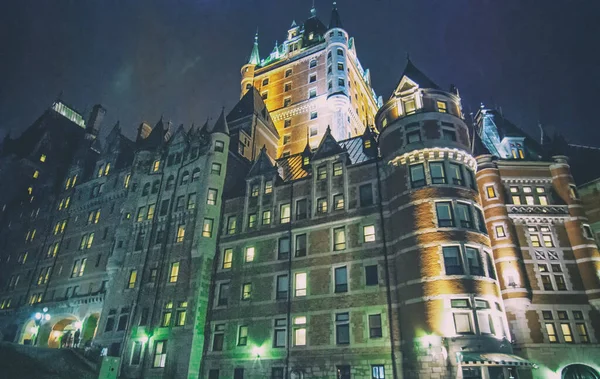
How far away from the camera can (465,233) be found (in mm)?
28594

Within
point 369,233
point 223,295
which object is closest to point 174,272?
point 223,295

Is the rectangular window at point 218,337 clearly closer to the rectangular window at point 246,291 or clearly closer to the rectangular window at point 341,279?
the rectangular window at point 246,291

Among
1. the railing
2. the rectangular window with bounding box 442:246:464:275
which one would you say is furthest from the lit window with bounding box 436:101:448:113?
the rectangular window with bounding box 442:246:464:275

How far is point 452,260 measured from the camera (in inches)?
1094

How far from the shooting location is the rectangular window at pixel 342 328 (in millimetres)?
29859

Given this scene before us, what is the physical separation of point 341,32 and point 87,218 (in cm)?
4987

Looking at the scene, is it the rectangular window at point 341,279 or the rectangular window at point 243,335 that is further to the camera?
the rectangular window at point 243,335

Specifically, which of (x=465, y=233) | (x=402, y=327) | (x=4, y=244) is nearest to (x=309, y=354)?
(x=402, y=327)

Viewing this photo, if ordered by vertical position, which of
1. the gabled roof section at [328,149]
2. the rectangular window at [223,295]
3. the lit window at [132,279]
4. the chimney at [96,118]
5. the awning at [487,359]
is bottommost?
the awning at [487,359]

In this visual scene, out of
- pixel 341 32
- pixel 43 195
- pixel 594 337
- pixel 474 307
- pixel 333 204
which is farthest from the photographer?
pixel 341 32

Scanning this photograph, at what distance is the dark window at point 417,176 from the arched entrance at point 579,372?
57.4 feet

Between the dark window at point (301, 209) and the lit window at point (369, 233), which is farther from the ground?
the dark window at point (301, 209)

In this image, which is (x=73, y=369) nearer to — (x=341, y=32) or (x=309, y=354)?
(x=309, y=354)

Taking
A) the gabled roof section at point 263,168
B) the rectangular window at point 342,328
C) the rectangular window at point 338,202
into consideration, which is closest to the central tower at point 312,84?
the gabled roof section at point 263,168
